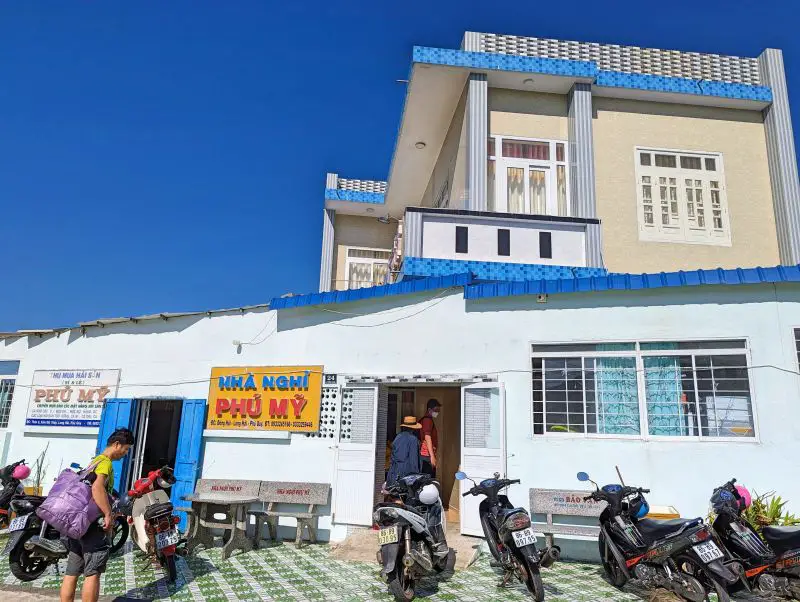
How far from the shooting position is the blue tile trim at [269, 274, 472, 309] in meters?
8.27

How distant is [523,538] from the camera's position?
543cm

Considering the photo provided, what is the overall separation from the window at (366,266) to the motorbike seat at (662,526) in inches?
582

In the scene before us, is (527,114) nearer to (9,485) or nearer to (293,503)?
(293,503)

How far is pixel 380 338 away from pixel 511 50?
781cm

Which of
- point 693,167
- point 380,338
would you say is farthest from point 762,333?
point 693,167

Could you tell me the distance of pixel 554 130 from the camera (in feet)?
42.0

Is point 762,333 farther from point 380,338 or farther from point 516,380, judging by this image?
point 380,338

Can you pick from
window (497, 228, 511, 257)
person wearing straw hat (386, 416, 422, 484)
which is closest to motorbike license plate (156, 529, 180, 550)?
person wearing straw hat (386, 416, 422, 484)

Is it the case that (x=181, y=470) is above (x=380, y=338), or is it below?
below

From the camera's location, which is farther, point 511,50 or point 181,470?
point 511,50

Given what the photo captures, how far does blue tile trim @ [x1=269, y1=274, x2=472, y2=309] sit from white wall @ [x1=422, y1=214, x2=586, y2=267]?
6.67ft

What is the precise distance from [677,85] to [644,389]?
8268 mm

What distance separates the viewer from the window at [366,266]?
2006 cm

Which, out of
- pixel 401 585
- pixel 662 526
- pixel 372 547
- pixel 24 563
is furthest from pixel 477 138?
pixel 24 563
